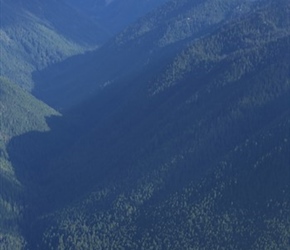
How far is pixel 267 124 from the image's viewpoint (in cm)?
15500

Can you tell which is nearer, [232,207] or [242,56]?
[232,207]

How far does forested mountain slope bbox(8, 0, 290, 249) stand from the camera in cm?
13762

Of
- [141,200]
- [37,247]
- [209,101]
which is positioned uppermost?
[209,101]

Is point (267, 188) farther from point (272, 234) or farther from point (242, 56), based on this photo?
point (242, 56)

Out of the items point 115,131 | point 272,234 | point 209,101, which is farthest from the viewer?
point 115,131

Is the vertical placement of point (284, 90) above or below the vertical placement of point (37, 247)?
above

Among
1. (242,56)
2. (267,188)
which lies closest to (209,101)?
(242,56)

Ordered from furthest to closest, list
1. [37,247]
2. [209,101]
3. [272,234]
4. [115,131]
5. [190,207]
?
[115,131] < [209,101] < [37,247] < [190,207] < [272,234]

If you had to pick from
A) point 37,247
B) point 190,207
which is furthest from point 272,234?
point 37,247

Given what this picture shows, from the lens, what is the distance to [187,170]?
156250 millimetres

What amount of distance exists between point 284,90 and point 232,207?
32.9 metres

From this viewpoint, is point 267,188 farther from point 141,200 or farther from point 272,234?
point 141,200

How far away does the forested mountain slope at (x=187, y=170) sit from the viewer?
137625mm

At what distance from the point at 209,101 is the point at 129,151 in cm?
1948
